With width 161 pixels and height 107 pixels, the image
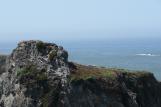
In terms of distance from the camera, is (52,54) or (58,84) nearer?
(58,84)

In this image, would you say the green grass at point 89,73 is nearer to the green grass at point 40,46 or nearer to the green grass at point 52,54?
the green grass at point 52,54

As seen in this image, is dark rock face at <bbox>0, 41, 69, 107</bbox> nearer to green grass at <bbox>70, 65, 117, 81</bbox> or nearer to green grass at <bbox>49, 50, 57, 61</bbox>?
green grass at <bbox>49, 50, 57, 61</bbox>

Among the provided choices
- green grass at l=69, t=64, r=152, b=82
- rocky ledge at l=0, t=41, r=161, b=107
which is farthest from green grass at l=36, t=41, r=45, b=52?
green grass at l=69, t=64, r=152, b=82

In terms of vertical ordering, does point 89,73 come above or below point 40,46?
below

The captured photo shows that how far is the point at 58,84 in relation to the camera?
129 feet

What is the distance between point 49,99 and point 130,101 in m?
7.03

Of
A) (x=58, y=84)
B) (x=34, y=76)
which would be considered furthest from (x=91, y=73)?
(x=34, y=76)

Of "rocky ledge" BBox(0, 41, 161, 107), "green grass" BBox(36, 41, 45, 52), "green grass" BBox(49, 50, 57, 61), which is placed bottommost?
"rocky ledge" BBox(0, 41, 161, 107)

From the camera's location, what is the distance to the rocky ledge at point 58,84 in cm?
3919

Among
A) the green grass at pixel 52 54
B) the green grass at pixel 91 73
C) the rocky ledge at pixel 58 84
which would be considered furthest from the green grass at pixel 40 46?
the green grass at pixel 91 73

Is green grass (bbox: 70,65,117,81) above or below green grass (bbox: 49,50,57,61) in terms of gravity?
below

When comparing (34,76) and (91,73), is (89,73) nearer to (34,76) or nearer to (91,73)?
(91,73)

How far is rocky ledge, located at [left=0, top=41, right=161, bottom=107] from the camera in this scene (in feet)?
129

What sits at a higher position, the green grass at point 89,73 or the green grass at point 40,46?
the green grass at point 40,46
